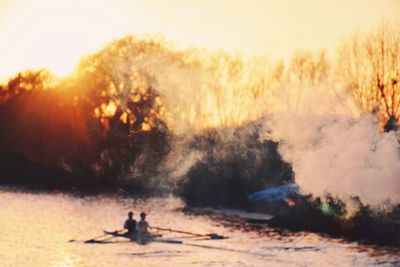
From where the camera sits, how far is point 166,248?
41.2 metres

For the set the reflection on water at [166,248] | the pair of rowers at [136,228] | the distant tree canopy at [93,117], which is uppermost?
the distant tree canopy at [93,117]

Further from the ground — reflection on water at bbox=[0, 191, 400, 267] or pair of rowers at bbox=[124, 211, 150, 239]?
pair of rowers at bbox=[124, 211, 150, 239]

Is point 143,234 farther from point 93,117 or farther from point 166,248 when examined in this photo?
point 93,117

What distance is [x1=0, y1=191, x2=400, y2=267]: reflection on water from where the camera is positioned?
1443 inches

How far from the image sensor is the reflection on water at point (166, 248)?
36.7 m

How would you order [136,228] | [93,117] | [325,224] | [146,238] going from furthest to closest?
[93,117]
[325,224]
[136,228]
[146,238]

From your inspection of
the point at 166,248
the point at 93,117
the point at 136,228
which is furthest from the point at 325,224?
the point at 93,117

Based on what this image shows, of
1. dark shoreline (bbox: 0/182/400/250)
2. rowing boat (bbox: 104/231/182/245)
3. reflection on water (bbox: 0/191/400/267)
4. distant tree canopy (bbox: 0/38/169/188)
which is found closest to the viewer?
reflection on water (bbox: 0/191/400/267)

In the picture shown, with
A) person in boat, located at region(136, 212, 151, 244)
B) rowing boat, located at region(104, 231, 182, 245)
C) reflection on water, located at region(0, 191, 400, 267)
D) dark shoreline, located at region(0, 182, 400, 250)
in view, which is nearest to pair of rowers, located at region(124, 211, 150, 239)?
person in boat, located at region(136, 212, 151, 244)

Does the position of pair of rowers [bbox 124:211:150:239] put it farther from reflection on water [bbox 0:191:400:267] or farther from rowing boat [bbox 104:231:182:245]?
reflection on water [bbox 0:191:400:267]

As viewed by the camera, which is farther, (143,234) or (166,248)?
(143,234)

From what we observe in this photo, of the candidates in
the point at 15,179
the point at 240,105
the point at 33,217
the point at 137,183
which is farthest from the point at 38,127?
the point at 33,217

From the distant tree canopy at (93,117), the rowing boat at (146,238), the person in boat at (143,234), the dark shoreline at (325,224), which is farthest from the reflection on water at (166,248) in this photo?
the distant tree canopy at (93,117)

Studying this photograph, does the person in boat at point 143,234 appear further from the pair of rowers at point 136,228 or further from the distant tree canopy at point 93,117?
the distant tree canopy at point 93,117
